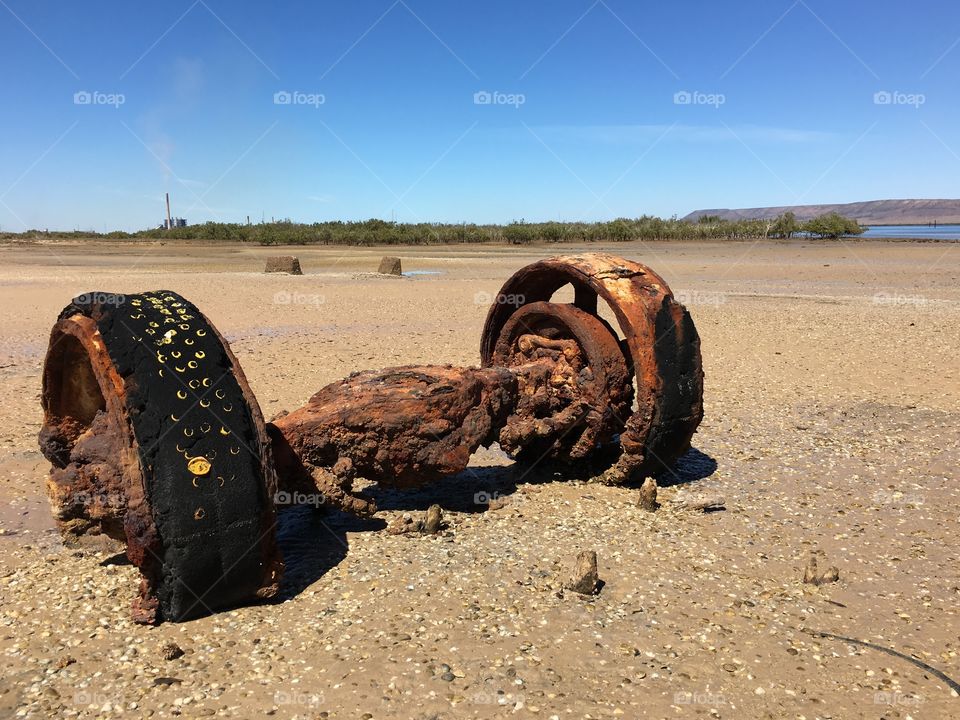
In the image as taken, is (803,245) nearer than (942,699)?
No

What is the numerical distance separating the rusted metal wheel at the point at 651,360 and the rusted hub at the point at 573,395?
17 cm

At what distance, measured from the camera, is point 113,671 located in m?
2.82

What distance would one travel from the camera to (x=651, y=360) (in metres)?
4.48

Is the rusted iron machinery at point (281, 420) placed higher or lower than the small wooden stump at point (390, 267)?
lower

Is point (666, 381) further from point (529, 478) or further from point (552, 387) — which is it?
point (529, 478)

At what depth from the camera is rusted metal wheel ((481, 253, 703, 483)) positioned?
4496 millimetres

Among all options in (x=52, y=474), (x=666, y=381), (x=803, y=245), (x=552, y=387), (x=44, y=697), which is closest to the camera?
(x=44, y=697)

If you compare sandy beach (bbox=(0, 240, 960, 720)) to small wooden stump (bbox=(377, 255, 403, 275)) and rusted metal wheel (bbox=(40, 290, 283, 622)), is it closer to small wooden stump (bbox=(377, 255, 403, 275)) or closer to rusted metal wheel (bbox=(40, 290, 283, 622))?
rusted metal wheel (bbox=(40, 290, 283, 622))

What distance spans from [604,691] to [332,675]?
41.6 inches

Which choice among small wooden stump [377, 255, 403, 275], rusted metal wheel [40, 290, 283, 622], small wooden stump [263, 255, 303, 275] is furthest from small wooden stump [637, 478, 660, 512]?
small wooden stump [263, 255, 303, 275]

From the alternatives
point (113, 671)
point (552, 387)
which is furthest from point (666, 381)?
point (113, 671)

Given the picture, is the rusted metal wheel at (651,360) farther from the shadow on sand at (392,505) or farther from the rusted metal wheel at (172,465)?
the rusted metal wheel at (172,465)

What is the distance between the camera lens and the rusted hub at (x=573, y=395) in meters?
4.79

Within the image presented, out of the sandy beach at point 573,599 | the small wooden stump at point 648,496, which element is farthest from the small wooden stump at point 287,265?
the small wooden stump at point 648,496
